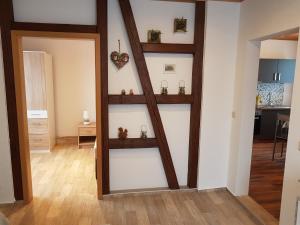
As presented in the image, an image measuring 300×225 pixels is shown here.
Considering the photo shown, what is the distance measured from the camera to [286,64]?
5977 mm

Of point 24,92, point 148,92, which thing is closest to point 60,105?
point 24,92

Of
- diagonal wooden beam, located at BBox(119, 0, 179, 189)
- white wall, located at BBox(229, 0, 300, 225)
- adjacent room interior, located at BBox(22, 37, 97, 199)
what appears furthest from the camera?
adjacent room interior, located at BBox(22, 37, 97, 199)

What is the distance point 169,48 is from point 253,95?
1.22m

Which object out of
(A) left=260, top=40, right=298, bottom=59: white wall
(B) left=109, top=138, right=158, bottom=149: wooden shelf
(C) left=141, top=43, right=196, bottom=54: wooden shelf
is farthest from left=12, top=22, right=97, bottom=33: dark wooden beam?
(A) left=260, top=40, right=298, bottom=59: white wall

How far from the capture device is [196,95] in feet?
Result: 10.4

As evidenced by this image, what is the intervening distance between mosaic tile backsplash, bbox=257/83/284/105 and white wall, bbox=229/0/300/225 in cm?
366

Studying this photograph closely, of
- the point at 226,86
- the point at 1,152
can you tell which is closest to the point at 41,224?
the point at 1,152

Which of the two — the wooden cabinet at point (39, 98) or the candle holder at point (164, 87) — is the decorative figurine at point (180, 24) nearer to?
the candle holder at point (164, 87)

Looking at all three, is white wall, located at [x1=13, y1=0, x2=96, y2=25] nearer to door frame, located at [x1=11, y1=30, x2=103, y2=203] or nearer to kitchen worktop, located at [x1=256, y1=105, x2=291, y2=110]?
door frame, located at [x1=11, y1=30, x2=103, y2=203]

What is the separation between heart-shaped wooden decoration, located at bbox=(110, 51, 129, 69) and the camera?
2951mm

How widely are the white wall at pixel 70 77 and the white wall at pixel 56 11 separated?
2.60 metres

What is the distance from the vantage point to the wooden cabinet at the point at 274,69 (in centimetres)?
589

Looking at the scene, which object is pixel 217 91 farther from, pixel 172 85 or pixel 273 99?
pixel 273 99

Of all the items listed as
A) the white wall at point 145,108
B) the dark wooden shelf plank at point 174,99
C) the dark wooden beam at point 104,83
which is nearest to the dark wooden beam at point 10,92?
the dark wooden beam at point 104,83
